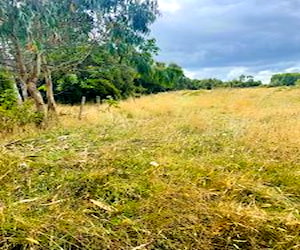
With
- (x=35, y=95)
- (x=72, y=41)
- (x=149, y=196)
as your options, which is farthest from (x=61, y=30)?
(x=149, y=196)

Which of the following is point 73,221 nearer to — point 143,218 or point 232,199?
point 143,218

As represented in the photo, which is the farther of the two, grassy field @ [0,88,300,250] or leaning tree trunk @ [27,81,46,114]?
leaning tree trunk @ [27,81,46,114]

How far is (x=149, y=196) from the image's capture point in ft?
10.7

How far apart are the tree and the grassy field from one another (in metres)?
2.28

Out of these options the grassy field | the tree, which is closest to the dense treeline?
the tree

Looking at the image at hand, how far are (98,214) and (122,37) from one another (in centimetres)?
538

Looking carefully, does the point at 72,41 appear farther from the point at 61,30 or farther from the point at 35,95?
the point at 35,95

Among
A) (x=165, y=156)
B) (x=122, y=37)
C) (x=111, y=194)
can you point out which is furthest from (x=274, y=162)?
(x=122, y=37)

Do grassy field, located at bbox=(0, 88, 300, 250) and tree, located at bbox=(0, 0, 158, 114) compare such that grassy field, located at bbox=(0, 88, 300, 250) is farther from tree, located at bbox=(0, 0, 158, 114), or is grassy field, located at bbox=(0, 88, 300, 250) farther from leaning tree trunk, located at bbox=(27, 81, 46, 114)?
leaning tree trunk, located at bbox=(27, 81, 46, 114)

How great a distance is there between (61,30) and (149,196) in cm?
552

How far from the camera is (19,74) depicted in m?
8.26

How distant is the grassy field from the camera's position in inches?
104

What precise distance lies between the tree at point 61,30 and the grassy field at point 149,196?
7.47 feet

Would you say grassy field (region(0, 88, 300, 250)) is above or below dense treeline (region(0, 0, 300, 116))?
below
